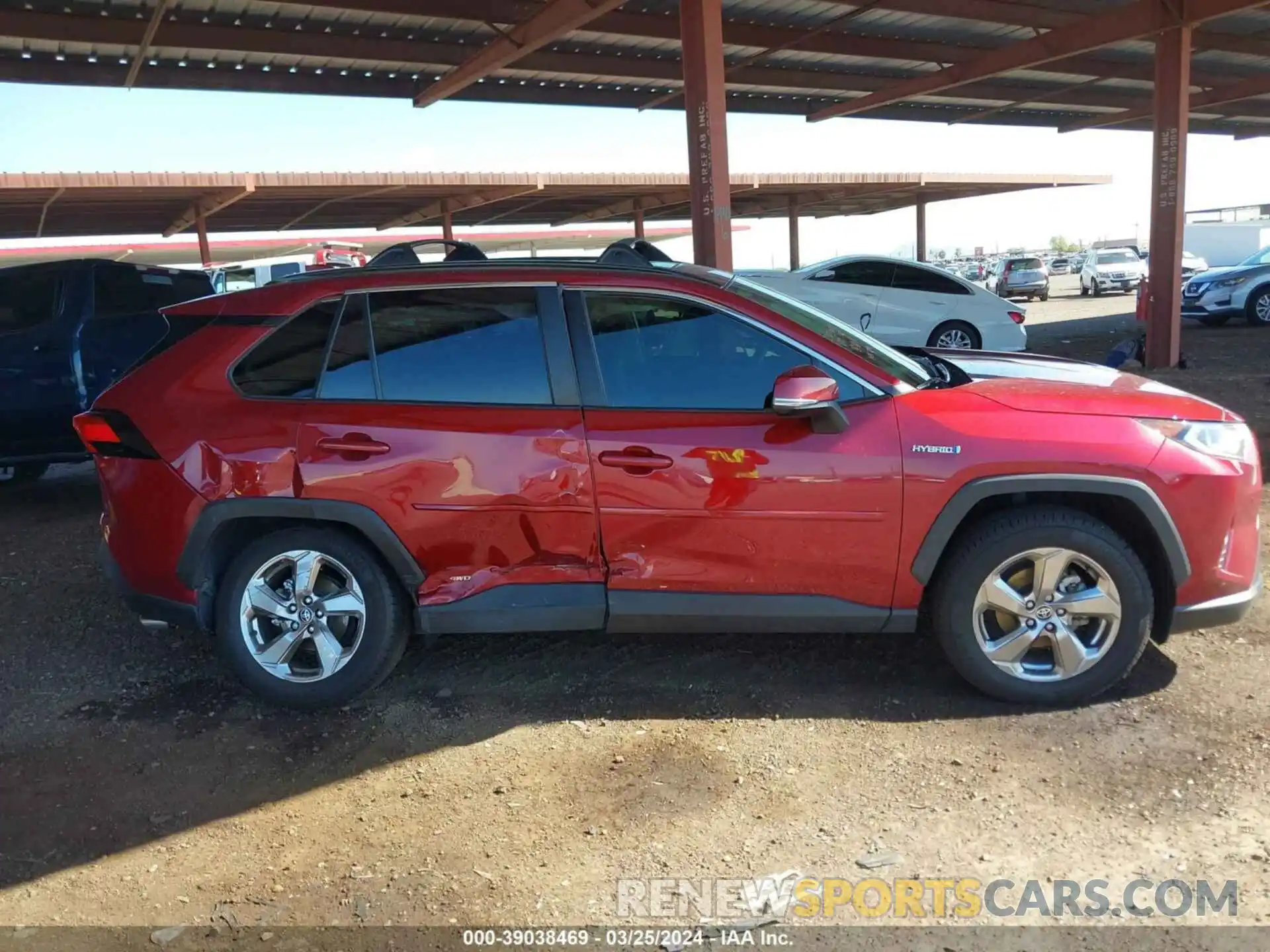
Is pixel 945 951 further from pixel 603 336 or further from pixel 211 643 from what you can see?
pixel 211 643

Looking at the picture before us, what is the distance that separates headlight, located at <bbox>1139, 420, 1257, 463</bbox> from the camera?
3.53 m

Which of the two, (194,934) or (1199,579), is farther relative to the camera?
(1199,579)

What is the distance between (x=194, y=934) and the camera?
8.68ft

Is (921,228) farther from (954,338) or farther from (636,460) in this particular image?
(636,460)

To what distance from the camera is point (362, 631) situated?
3.82 meters

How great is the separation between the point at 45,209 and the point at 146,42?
1271 cm

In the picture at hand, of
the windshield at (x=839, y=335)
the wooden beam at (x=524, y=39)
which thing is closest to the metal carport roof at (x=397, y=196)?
the wooden beam at (x=524, y=39)

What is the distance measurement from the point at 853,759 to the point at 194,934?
7.09 ft

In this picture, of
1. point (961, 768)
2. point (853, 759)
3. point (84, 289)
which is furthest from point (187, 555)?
point (84, 289)

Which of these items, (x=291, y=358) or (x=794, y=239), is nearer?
(x=291, y=358)

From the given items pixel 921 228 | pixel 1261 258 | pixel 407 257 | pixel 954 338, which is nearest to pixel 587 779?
pixel 407 257

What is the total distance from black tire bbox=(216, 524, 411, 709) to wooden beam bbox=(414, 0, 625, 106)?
7666 mm

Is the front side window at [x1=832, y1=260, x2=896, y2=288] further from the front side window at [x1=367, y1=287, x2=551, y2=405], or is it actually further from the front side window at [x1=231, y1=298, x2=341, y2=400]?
the front side window at [x1=231, y1=298, x2=341, y2=400]

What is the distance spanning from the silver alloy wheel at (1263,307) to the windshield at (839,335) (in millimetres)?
16647
